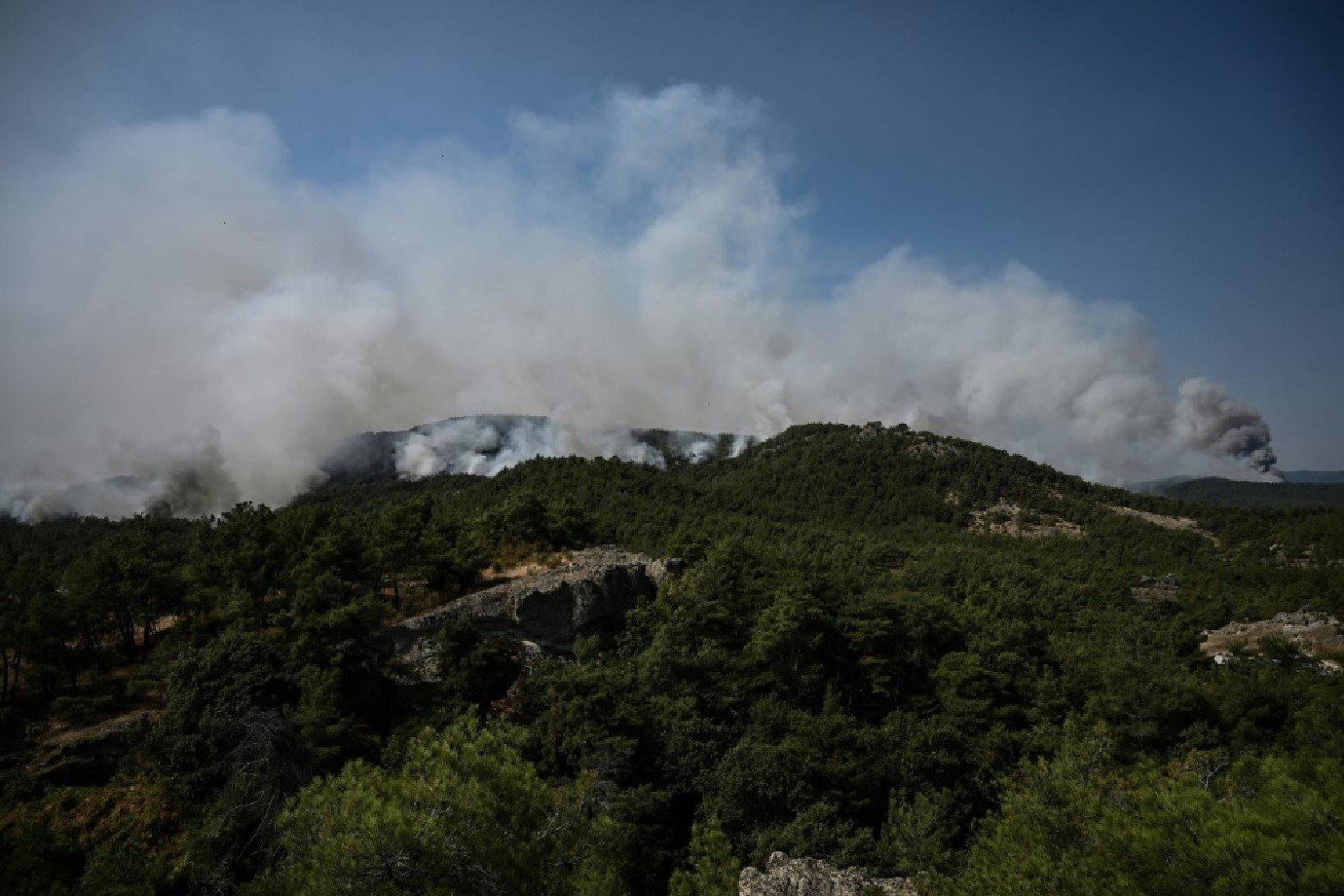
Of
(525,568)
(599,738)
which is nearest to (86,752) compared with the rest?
(599,738)

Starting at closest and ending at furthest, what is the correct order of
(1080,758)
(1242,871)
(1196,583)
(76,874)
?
(1242,871), (76,874), (1080,758), (1196,583)

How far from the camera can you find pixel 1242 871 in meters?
11.0

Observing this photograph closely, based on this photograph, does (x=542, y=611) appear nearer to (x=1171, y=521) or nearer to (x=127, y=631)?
(x=127, y=631)

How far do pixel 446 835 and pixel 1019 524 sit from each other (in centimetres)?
20023

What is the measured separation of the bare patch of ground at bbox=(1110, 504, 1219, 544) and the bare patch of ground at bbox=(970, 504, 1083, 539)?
22429 mm

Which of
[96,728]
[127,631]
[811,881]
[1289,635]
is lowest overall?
[1289,635]

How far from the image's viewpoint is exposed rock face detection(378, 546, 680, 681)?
3647 centimetres

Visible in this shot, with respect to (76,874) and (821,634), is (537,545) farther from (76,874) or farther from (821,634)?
(76,874)

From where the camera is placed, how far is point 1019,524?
18075cm

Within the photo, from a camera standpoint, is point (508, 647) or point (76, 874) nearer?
point (76, 874)

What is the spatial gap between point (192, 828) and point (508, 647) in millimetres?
16608

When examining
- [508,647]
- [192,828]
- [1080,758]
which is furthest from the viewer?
[508,647]

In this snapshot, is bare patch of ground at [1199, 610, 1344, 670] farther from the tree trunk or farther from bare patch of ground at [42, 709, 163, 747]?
the tree trunk

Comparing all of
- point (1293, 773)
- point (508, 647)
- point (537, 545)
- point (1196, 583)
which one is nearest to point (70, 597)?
point (508, 647)
